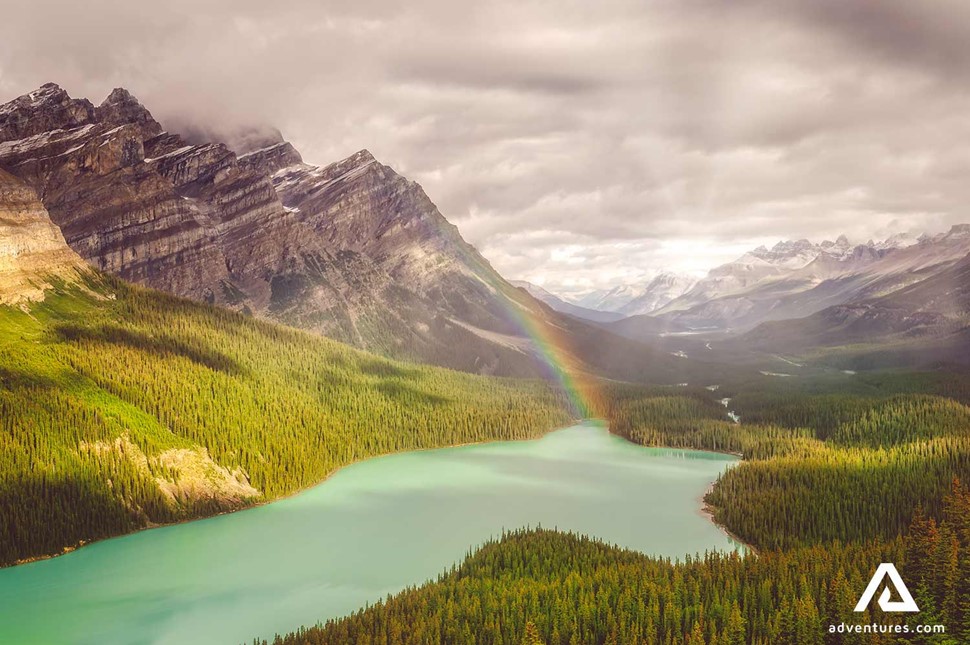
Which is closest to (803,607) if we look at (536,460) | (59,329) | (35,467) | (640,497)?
(640,497)

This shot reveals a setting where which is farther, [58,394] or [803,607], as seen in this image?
[58,394]

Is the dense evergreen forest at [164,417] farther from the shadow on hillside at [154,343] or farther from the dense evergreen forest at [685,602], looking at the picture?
the dense evergreen forest at [685,602]

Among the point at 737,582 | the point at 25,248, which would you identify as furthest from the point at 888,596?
the point at 25,248

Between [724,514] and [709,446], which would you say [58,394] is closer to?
[724,514]

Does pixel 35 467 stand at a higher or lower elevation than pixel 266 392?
lower

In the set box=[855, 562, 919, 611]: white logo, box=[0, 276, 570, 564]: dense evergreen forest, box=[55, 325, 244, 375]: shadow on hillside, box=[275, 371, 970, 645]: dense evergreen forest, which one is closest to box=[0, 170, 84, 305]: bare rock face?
box=[0, 276, 570, 564]: dense evergreen forest

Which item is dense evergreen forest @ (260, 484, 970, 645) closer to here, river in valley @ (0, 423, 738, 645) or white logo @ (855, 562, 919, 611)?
white logo @ (855, 562, 919, 611)
